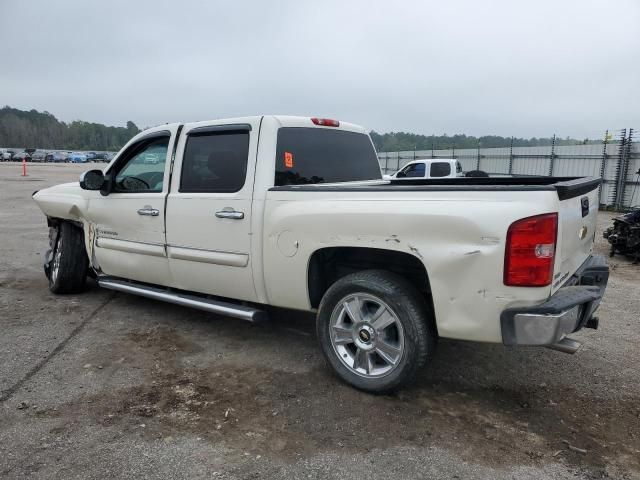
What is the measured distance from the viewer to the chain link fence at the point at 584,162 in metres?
17.3

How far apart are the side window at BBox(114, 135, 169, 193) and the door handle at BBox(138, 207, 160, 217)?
17cm

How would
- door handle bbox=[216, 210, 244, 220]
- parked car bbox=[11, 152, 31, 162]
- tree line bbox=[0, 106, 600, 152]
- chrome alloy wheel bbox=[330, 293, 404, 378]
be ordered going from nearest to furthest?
chrome alloy wheel bbox=[330, 293, 404, 378] → door handle bbox=[216, 210, 244, 220] → parked car bbox=[11, 152, 31, 162] → tree line bbox=[0, 106, 600, 152]

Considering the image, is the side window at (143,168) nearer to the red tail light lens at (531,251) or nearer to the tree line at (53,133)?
the red tail light lens at (531,251)

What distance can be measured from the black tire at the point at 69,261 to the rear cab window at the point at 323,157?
9.34ft

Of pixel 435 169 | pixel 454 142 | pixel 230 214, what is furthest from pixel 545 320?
pixel 454 142

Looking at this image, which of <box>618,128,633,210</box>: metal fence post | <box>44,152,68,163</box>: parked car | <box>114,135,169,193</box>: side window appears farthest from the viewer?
<box>44,152,68,163</box>: parked car

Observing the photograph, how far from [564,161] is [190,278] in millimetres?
19039

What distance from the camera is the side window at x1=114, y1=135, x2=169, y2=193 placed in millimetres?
4555

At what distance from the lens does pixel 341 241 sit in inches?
130

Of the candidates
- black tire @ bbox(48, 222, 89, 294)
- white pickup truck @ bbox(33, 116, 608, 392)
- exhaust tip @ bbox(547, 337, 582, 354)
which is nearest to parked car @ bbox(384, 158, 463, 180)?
white pickup truck @ bbox(33, 116, 608, 392)

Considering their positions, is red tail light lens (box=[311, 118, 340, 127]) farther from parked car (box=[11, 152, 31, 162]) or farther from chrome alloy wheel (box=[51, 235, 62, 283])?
parked car (box=[11, 152, 31, 162])

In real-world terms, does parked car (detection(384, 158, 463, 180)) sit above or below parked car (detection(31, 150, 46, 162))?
above

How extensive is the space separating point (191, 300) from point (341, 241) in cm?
165

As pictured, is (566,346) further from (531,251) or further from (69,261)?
(69,261)
